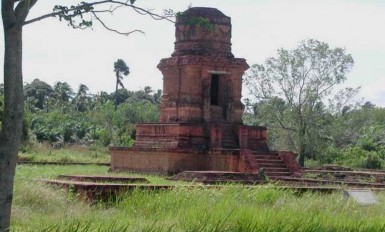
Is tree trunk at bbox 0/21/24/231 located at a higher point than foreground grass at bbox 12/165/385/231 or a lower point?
higher

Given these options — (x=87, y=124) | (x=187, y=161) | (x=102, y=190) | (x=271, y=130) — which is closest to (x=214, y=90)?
(x=187, y=161)

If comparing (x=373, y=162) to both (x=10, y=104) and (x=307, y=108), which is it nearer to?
(x=307, y=108)

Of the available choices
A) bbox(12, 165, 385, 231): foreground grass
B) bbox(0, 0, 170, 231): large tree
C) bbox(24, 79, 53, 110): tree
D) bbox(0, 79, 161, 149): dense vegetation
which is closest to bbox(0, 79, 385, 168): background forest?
bbox(0, 79, 161, 149): dense vegetation

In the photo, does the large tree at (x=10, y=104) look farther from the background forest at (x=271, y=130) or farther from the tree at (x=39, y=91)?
the tree at (x=39, y=91)

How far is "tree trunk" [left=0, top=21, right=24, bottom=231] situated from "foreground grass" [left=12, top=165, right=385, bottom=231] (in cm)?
53

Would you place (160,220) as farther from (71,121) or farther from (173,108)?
(71,121)

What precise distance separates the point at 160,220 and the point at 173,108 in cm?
1516

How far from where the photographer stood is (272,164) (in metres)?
22.0

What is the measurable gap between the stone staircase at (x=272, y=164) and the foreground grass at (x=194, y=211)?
28.9 ft

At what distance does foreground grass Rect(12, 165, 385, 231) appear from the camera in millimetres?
7988

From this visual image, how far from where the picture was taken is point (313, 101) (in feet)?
107

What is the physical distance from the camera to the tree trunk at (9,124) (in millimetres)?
6680

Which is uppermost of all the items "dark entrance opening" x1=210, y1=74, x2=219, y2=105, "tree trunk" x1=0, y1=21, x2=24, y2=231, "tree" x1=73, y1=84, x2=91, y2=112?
"tree" x1=73, y1=84, x2=91, y2=112

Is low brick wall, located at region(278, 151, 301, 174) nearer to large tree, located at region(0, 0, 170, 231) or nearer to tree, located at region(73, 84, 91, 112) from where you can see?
large tree, located at region(0, 0, 170, 231)
